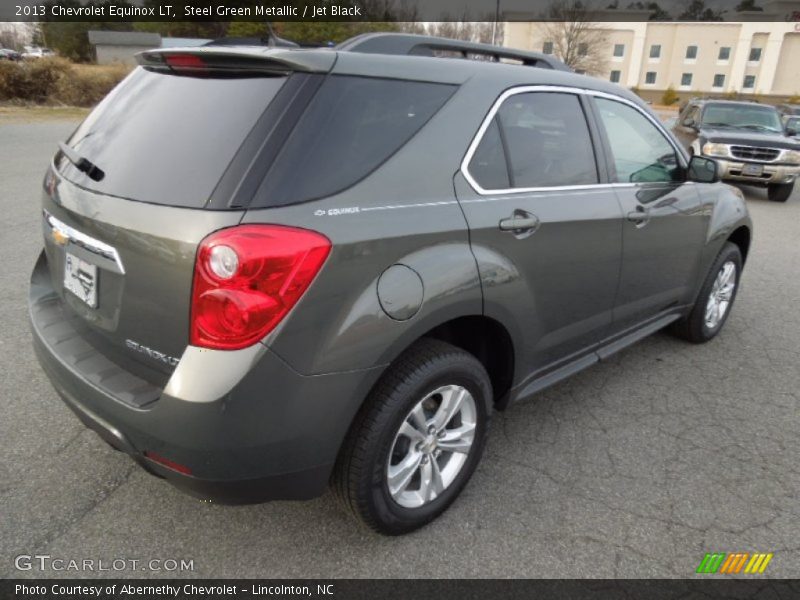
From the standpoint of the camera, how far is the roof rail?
8.16ft

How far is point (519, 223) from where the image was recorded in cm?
247

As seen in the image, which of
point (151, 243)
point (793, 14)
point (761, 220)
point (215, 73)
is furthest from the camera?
point (793, 14)

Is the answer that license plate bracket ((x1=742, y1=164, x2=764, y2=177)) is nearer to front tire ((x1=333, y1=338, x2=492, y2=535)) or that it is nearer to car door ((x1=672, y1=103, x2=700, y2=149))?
car door ((x1=672, y1=103, x2=700, y2=149))

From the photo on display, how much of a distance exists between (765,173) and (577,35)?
6496cm

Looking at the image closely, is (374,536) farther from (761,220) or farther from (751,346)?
(761,220)

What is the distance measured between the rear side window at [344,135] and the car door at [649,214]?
1.35 meters

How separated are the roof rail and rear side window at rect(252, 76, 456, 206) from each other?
13.0 inches

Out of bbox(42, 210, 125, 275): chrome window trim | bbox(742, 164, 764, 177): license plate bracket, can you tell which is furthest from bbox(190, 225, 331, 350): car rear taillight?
bbox(742, 164, 764, 177): license plate bracket

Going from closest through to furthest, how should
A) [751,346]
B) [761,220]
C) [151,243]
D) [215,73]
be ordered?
[151,243] → [215,73] → [751,346] → [761,220]

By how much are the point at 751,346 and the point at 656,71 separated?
79.8 metres

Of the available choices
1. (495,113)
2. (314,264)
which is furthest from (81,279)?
(495,113)

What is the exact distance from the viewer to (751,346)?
4.38 meters
